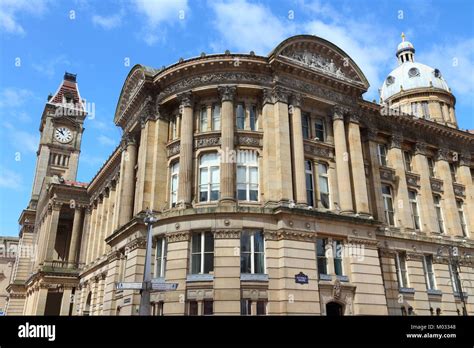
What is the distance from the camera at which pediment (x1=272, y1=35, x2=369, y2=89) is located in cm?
3042

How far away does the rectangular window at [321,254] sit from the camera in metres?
27.0

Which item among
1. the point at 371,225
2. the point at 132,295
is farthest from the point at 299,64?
the point at 132,295

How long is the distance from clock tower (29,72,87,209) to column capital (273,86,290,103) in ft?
207

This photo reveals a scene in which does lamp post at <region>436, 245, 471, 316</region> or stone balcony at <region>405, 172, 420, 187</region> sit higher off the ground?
stone balcony at <region>405, 172, 420, 187</region>

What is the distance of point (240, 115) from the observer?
30.0 metres

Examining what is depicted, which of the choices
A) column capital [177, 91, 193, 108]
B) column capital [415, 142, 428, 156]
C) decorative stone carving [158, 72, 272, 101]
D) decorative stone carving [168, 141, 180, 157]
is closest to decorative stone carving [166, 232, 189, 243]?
decorative stone carving [168, 141, 180, 157]

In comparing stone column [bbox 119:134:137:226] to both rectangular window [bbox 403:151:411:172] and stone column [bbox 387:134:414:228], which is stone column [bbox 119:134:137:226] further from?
rectangular window [bbox 403:151:411:172]

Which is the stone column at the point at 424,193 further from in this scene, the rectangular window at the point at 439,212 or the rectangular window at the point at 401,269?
the rectangular window at the point at 401,269

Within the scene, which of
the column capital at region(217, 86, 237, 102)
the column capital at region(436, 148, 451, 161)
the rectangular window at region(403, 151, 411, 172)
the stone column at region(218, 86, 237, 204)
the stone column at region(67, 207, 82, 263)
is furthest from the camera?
the stone column at region(67, 207, 82, 263)

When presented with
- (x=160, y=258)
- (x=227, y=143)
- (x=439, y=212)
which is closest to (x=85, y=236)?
(x=160, y=258)

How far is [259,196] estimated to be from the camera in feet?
91.5

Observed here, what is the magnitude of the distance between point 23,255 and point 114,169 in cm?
3611
